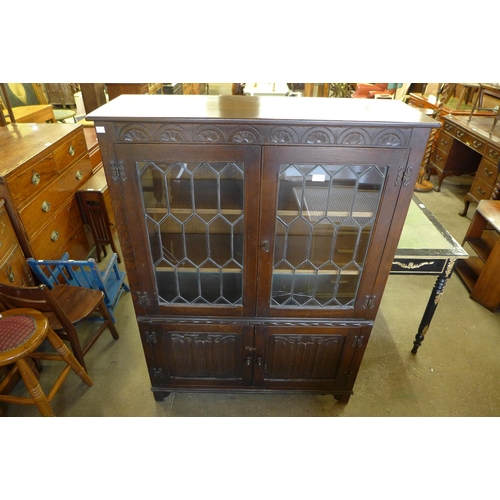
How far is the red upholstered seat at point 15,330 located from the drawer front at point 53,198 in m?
0.57

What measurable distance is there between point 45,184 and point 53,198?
0.38ft

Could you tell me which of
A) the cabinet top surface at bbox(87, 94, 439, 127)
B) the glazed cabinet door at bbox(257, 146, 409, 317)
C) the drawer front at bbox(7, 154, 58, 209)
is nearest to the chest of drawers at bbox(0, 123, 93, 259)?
the drawer front at bbox(7, 154, 58, 209)

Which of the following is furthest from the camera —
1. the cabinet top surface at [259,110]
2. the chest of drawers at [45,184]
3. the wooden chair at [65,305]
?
the chest of drawers at [45,184]

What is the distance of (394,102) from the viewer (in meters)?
1.08

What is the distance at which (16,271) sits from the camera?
5.29ft

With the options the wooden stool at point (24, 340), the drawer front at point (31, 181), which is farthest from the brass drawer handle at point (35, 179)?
the wooden stool at point (24, 340)

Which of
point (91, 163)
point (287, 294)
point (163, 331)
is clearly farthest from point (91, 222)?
point (287, 294)

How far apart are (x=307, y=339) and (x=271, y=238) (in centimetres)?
53

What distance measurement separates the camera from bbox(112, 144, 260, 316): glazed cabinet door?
0.96 meters

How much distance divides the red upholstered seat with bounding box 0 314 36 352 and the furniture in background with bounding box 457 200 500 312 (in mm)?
2430

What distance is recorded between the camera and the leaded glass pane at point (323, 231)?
100 cm

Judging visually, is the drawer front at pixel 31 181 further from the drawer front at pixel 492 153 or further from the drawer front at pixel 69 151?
Result: the drawer front at pixel 492 153

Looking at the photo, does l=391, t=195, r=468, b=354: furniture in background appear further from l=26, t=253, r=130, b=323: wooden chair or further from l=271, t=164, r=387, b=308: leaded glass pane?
l=26, t=253, r=130, b=323: wooden chair
